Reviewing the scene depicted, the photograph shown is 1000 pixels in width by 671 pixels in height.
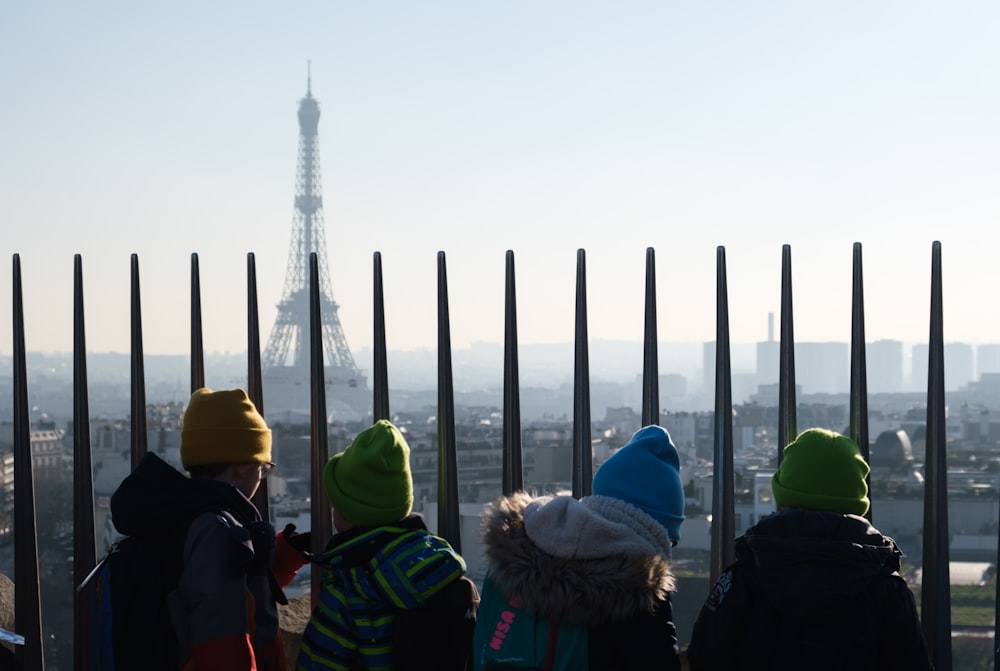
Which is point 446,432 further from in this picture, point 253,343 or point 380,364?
point 253,343

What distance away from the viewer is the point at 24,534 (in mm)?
4660

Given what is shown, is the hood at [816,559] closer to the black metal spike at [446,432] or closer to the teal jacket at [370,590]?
the teal jacket at [370,590]

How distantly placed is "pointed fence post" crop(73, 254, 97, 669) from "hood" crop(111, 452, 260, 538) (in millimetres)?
1641

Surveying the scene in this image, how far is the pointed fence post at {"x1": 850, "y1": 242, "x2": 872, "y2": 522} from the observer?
171 inches

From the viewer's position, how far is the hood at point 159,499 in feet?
9.99

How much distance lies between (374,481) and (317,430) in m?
1.33

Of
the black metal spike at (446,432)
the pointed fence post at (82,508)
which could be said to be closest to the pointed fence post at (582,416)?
the black metal spike at (446,432)

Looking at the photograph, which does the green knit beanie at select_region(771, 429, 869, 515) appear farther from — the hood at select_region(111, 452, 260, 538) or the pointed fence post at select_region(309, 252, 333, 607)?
the pointed fence post at select_region(309, 252, 333, 607)

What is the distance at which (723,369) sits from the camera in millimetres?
4457

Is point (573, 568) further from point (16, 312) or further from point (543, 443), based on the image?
point (16, 312)

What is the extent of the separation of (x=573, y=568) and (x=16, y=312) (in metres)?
2.95

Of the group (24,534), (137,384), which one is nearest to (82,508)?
(24,534)

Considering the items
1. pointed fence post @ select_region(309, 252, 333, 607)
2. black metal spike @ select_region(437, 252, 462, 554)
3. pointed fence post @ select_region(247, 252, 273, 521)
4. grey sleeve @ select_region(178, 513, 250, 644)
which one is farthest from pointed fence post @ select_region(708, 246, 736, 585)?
grey sleeve @ select_region(178, 513, 250, 644)

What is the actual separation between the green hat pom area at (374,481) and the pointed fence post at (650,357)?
1337mm
